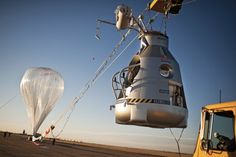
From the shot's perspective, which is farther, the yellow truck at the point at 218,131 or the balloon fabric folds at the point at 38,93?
the balloon fabric folds at the point at 38,93

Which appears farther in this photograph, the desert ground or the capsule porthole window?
the desert ground

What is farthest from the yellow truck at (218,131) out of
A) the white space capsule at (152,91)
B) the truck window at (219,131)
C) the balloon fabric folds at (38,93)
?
the balloon fabric folds at (38,93)

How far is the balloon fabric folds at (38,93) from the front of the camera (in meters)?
27.7

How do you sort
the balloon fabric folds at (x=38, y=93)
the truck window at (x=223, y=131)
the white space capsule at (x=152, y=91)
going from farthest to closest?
1. the balloon fabric folds at (x=38, y=93)
2. the white space capsule at (x=152, y=91)
3. the truck window at (x=223, y=131)

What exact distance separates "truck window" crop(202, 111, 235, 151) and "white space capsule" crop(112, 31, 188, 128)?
2134mm

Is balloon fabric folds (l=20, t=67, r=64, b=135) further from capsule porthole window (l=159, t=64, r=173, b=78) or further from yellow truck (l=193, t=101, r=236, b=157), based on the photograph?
yellow truck (l=193, t=101, r=236, b=157)

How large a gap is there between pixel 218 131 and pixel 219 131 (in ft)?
0.09

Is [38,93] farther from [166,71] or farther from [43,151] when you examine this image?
[166,71]

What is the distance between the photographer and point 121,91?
10.5 metres

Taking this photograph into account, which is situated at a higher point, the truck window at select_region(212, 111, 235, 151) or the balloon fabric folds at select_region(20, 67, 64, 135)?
the balloon fabric folds at select_region(20, 67, 64, 135)

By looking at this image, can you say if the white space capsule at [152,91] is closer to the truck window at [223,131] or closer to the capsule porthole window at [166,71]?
the capsule porthole window at [166,71]

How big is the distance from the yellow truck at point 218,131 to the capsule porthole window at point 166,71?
2637mm

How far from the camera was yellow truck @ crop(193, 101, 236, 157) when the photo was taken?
6.67m

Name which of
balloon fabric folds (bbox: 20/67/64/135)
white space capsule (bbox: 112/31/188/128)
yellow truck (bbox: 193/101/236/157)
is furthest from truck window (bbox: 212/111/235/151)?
balloon fabric folds (bbox: 20/67/64/135)
